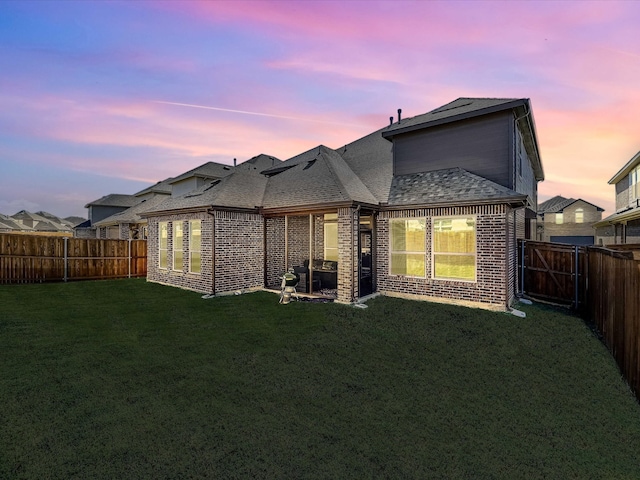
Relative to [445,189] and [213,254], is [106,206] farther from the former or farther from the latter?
[445,189]

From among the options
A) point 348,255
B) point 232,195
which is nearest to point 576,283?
point 348,255

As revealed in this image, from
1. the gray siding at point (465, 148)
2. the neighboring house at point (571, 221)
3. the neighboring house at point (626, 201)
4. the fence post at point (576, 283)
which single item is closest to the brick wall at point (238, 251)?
the gray siding at point (465, 148)

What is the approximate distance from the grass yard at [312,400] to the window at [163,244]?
652 cm

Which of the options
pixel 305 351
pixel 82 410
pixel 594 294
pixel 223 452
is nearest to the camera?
pixel 223 452

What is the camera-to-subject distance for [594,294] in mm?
8664

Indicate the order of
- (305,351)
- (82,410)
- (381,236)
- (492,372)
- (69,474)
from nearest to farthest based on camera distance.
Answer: (69,474)
(82,410)
(492,372)
(305,351)
(381,236)

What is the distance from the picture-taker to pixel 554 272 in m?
10.6

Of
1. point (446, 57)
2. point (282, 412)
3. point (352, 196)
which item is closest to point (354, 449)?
point (282, 412)

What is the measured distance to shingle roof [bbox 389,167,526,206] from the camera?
31.7 feet

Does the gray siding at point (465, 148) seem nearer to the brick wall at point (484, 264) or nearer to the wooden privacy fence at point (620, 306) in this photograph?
the brick wall at point (484, 264)

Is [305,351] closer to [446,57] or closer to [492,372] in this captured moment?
[492,372]

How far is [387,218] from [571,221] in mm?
46682

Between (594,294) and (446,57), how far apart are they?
8.36 m

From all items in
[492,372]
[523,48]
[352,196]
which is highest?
[523,48]
